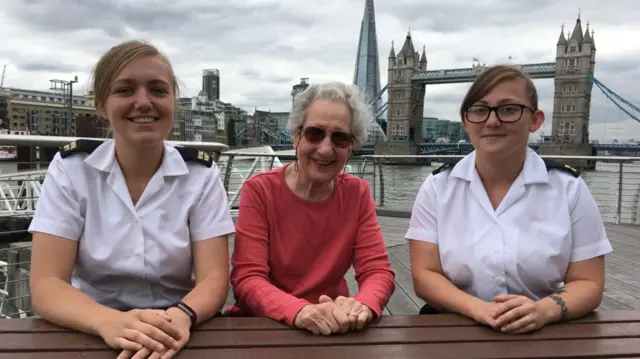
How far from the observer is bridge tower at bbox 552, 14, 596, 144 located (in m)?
45.9

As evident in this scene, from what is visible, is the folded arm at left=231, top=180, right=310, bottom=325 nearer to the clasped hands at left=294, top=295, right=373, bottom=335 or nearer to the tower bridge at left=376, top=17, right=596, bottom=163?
the clasped hands at left=294, top=295, right=373, bottom=335

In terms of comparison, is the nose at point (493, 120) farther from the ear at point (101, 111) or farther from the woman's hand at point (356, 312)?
the ear at point (101, 111)

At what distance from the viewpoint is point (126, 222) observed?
3.55 ft

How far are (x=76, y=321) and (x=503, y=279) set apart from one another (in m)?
0.95

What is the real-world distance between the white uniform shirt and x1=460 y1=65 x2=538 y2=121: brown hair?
0.16m

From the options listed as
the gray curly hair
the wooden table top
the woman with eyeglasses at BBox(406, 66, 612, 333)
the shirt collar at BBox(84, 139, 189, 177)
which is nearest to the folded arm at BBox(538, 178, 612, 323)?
the woman with eyeglasses at BBox(406, 66, 612, 333)

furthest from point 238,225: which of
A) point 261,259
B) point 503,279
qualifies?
point 503,279

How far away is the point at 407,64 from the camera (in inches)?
2293

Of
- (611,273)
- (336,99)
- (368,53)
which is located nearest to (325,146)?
(336,99)

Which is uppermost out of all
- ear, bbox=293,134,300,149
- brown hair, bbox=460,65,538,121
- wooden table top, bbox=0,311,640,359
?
brown hair, bbox=460,65,538,121

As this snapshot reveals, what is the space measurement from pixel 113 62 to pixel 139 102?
107mm

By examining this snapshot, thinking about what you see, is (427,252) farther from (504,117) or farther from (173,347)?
(173,347)

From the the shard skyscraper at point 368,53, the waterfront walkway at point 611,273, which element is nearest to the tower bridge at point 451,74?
the the shard skyscraper at point 368,53

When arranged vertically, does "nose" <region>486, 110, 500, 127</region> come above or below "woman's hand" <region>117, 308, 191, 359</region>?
above
